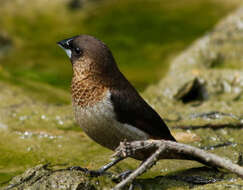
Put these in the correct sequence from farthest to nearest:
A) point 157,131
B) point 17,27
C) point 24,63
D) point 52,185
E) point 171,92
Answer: point 17,27 < point 24,63 < point 171,92 < point 157,131 < point 52,185

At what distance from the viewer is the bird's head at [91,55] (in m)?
4.04

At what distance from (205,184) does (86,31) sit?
825cm

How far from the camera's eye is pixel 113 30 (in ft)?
37.3

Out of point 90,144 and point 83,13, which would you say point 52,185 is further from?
point 83,13

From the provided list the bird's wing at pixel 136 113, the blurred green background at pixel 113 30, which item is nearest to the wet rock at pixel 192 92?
the blurred green background at pixel 113 30

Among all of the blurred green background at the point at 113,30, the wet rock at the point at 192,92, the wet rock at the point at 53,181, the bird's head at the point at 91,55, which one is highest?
the blurred green background at the point at 113,30

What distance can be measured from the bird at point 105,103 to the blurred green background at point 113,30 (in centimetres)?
401

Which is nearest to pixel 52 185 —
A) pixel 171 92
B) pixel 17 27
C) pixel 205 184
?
pixel 205 184

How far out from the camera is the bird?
12.6ft

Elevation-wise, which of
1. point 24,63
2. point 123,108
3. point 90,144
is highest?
point 24,63

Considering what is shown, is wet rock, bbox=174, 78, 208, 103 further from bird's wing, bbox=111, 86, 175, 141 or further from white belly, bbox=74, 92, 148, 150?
white belly, bbox=74, 92, 148, 150

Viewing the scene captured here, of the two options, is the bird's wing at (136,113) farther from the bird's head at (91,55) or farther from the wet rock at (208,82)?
the wet rock at (208,82)

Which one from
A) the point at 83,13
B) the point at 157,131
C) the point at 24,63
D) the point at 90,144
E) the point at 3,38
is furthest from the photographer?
the point at 83,13

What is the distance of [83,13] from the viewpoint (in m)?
13.2
